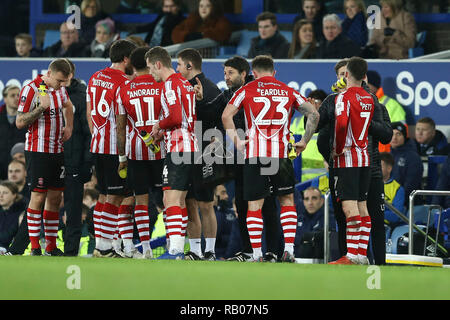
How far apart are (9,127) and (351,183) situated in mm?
5429

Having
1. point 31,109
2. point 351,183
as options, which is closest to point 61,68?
point 31,109

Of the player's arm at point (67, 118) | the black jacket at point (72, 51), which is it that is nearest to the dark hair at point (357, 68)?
the player's arm at point (67, 118)

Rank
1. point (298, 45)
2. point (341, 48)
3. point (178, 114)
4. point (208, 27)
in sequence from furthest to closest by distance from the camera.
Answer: point (208, 27) → point (298, 45) → point (341, 48) → point (178, 114)

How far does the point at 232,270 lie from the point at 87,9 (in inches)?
321

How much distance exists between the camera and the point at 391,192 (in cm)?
1228

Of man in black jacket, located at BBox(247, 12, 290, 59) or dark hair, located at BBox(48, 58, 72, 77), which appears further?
man in black jacket, located at BBox(247, 12, 290, 59)

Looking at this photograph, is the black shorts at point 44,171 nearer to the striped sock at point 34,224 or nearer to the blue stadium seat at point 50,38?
the striped sock at point 34,224

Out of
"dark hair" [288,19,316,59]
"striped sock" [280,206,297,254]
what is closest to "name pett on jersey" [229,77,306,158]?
"striped sock" [280,206,297,254]

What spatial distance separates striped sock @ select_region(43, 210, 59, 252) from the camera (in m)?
10.3

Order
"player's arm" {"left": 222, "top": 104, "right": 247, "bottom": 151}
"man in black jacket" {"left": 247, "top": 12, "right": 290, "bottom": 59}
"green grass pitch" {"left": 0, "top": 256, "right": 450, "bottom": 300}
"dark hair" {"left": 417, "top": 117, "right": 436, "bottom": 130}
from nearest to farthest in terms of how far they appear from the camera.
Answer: "green grass pitch" {"left": 0, "top": 256, "right": 450, "bottom": 300}
"player's arm" {"left": 222, "top": 104, "right": 247, "bottom": 151}
"dark hair" {"left": 417, "top": 117, "right": 436, "bottom": 130}
"man in black jacket" {"left": 247, "top": 12, "right": 290, "bottom": 59}

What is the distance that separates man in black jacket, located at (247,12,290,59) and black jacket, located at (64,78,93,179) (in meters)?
3.45

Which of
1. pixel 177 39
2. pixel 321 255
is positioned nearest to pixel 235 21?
pixel 177 39

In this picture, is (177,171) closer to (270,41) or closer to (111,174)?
(111,174)

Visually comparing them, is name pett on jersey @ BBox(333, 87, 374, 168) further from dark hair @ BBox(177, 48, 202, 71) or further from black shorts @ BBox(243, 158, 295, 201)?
dark hair @ BBox(177, 48, 202, 71)
